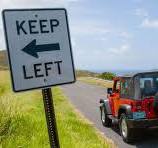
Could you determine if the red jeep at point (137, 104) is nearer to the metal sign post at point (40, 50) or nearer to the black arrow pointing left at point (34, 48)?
the metal sign post at point (40, 50)

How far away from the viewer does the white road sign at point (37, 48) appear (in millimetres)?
4230

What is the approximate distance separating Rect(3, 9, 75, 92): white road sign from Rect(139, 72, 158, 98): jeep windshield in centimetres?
812

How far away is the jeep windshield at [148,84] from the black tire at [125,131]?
830 millimetres

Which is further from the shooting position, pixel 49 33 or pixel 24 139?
pixel 24 139

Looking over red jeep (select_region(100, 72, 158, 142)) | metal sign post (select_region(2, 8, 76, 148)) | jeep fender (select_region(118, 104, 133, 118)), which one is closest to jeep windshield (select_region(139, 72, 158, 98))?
red jeep (select_region(100, 72, 158, 142))

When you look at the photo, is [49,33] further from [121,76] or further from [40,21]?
[121,76]

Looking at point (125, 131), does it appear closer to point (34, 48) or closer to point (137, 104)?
point (137, 104)

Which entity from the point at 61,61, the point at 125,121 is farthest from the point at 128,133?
the point at 61,61

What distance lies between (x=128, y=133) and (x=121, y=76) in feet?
7.21

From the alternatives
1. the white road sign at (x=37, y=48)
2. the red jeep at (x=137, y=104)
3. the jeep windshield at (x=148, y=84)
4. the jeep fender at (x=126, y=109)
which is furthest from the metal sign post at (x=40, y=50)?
the jeep windshield at (x=148, y=84)

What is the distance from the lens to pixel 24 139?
10266 millimetres

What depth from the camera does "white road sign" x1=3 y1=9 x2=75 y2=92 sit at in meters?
4.23

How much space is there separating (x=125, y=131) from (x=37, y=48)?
8785 mm

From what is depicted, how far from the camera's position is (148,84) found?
41.1 ft
